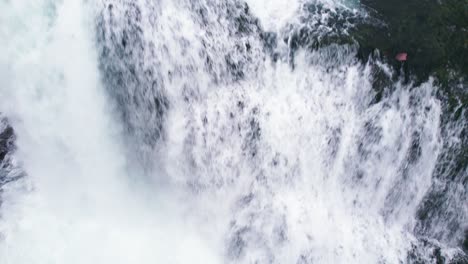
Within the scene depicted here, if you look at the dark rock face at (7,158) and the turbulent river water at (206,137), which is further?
the dark rock face at (7,158)

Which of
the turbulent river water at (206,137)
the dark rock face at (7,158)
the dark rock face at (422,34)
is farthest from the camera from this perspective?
the dark rock face at (422,34)

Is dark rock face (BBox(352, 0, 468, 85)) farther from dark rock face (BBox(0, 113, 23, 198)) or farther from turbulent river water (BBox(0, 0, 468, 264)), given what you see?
dark rock face (BBox(0, 113, 23, 198))

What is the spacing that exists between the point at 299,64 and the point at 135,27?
2.60 meters

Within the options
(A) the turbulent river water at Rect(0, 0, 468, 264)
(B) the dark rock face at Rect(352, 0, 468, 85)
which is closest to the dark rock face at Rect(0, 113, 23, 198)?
(A) the turbulent river water at Rect(0, 0, 468, 264)

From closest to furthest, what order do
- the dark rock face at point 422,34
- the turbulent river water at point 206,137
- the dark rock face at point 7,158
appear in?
the turbulent river water at point 206,137 → the dark rock face at point 7,158 → the dark rock face at point 422,34

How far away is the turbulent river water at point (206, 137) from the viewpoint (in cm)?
794

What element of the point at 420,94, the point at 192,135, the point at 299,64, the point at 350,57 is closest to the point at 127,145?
the point at 192,135

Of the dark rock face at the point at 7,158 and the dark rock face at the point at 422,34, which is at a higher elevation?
the dark rock face at the point at 422,34

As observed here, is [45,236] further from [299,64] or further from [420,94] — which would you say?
[420,94]

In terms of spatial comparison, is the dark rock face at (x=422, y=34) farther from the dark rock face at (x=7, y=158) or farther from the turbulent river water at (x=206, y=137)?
the dark rock face at (x=7, y=158)

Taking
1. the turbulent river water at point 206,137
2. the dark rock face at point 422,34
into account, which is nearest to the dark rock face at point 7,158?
the turbulent river water at point 206,137

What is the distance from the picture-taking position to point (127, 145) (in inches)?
333

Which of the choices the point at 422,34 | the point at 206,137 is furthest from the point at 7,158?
the point at 422,34

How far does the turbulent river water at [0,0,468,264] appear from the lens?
794cm
